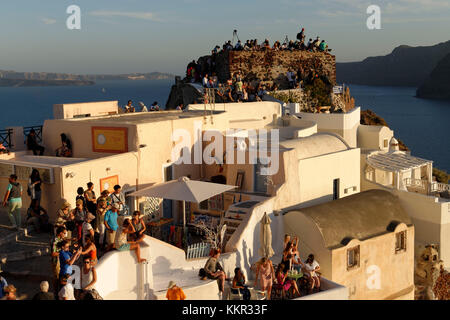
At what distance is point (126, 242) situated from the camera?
13453 millimetres

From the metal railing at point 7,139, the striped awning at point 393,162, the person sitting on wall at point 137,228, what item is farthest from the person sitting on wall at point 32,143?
the striped awning at point 393,162

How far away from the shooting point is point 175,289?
41.2 feet

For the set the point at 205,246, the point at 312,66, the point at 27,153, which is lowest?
the point at 205,246

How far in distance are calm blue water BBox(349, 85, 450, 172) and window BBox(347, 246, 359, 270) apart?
58128 millimetres

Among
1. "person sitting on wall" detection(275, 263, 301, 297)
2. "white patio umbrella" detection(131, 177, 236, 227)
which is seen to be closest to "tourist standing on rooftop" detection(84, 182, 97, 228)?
"white patio umbrella" detection(131, 177, 236, 227)

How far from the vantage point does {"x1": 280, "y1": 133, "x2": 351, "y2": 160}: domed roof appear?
2139 cm

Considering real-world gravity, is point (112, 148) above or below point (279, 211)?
above

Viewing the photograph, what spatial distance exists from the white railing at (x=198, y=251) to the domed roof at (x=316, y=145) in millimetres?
6109

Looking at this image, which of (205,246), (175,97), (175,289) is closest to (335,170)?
(205,246)

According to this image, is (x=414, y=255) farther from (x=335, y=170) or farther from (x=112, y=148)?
(x=112, y=148)

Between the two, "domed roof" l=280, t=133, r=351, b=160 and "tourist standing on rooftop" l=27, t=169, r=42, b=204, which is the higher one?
"domed roof" l=280, t=133, r=351, b=160

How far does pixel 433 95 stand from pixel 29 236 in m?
164

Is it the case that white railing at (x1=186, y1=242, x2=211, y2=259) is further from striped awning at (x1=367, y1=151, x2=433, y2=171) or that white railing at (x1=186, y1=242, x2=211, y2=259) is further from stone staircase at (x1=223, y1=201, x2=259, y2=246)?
striped awning at (x1=367, y1=151, x2=433, y2=171)
